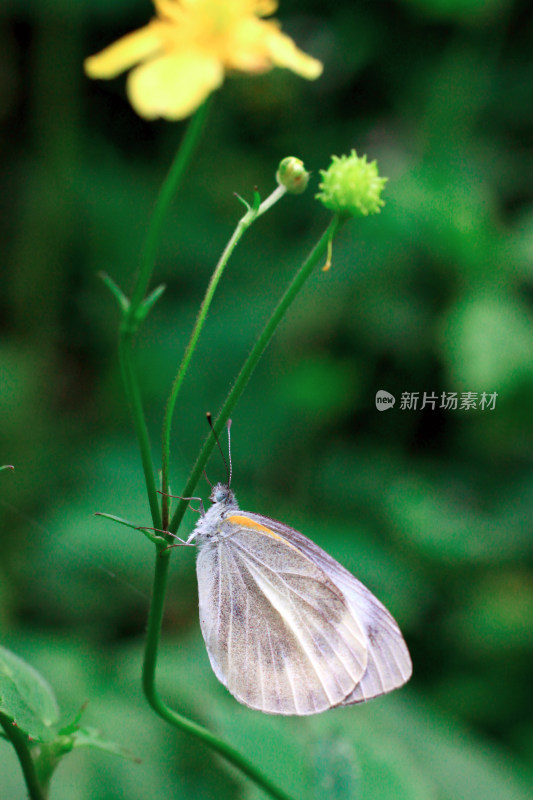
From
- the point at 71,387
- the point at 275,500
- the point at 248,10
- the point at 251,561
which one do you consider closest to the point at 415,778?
the point at 251,561

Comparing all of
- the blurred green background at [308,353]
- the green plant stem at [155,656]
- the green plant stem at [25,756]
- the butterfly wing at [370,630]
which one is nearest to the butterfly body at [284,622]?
the butterfly wing at [370,630]

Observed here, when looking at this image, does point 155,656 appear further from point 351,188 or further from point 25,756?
point 351,188

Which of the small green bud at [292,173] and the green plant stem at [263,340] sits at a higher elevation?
the small green bud at [292,173]

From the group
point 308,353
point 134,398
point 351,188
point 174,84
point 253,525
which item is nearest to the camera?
point 174,84

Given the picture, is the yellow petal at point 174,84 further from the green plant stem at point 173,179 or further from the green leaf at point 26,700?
the green leaf at point 26,700

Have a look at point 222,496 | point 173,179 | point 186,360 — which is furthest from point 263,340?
point 222,496

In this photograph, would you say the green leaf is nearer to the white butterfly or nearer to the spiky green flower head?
the white butterfly
